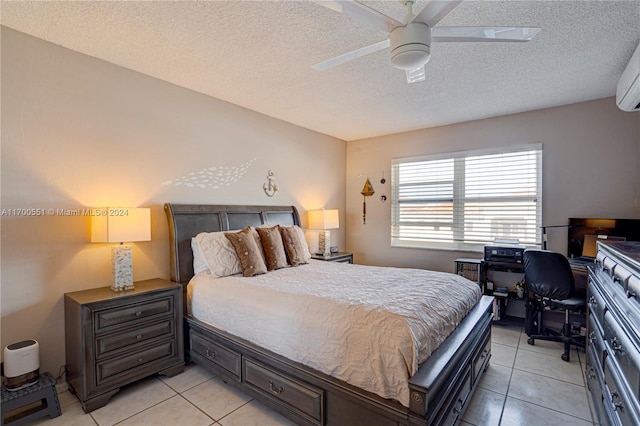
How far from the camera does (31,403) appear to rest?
209 centimetres

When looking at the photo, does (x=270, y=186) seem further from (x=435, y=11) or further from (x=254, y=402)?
(x=435, y=11)

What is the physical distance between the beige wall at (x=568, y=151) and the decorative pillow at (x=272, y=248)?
2450 mm

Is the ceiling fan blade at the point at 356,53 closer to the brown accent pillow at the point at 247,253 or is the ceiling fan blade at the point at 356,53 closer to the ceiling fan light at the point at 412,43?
the ceiling fan light at the point at 412,43

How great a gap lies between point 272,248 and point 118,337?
4.82ft

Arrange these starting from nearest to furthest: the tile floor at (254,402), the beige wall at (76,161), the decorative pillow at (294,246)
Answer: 1. the tile floor at (254,402)
2. the beige wall at (76,161)
3. the decorative pillow at (294,246)

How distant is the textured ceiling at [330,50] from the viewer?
6.70ft

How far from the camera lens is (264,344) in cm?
A: 220

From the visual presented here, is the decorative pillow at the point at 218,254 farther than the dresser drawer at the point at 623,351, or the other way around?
the decorative pillow at the point at 218,254

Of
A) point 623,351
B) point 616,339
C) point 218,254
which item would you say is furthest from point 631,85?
point 218,254

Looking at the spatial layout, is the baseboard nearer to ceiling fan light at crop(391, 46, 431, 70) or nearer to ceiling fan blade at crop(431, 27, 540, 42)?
ceiling fan light at crop(391, 46, 431, 70)

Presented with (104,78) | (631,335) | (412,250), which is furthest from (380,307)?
(412,250)

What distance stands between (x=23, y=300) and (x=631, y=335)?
3693 mm

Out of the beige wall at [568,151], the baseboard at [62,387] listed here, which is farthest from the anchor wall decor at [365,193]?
the baseboard at [62,387]

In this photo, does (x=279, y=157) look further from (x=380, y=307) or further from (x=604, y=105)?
(x=604, y=105)
